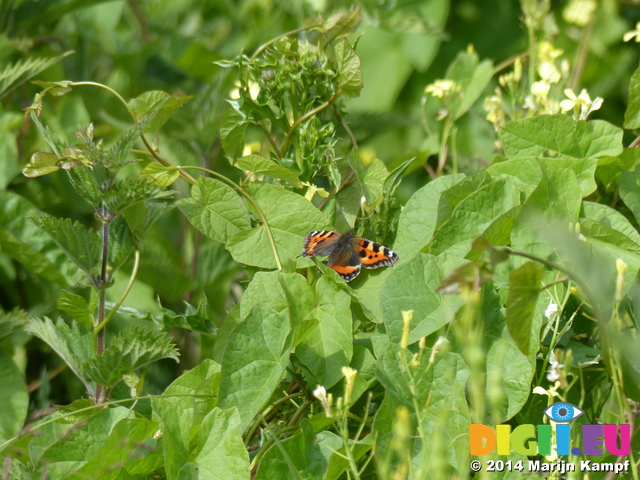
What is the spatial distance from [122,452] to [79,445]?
0.05 metres

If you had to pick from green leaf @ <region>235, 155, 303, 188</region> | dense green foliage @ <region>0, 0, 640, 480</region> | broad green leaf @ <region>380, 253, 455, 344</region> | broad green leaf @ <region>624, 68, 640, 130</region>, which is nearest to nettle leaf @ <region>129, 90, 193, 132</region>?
dense green foliage @ <region>0, 0, 640, 480</region>

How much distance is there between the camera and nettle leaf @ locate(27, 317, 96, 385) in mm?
825

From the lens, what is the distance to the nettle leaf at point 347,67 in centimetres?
88

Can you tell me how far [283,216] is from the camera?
0.88 metres

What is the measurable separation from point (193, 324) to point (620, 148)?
572 mm

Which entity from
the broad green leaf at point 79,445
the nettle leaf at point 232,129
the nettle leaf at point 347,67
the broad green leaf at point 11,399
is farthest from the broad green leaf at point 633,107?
the broad green leaf at point 11,399

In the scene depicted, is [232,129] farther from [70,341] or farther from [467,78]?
[467,78]

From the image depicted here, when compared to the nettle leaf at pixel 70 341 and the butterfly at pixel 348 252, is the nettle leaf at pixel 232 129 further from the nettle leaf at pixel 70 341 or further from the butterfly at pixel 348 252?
the nettle leaf at pixel 70 341

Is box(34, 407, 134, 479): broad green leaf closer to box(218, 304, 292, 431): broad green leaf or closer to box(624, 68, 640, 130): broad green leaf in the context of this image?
box(218, 304, 292, 431): broad green leaf

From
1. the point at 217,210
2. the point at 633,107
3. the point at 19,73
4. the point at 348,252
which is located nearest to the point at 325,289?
the point at 348,252

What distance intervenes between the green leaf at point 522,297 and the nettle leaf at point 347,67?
1.20 ft

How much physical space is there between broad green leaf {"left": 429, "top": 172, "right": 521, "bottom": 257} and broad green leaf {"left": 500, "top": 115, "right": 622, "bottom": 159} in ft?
0.36

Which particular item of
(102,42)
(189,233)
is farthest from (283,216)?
(102,42)

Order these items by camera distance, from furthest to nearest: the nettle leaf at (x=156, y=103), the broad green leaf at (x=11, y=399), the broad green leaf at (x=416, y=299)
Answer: the broad green leaf at (x=11, y=399) < the nettle leaf at (x=156, y=103) < the broad green leaf at (x=416, y=299)
